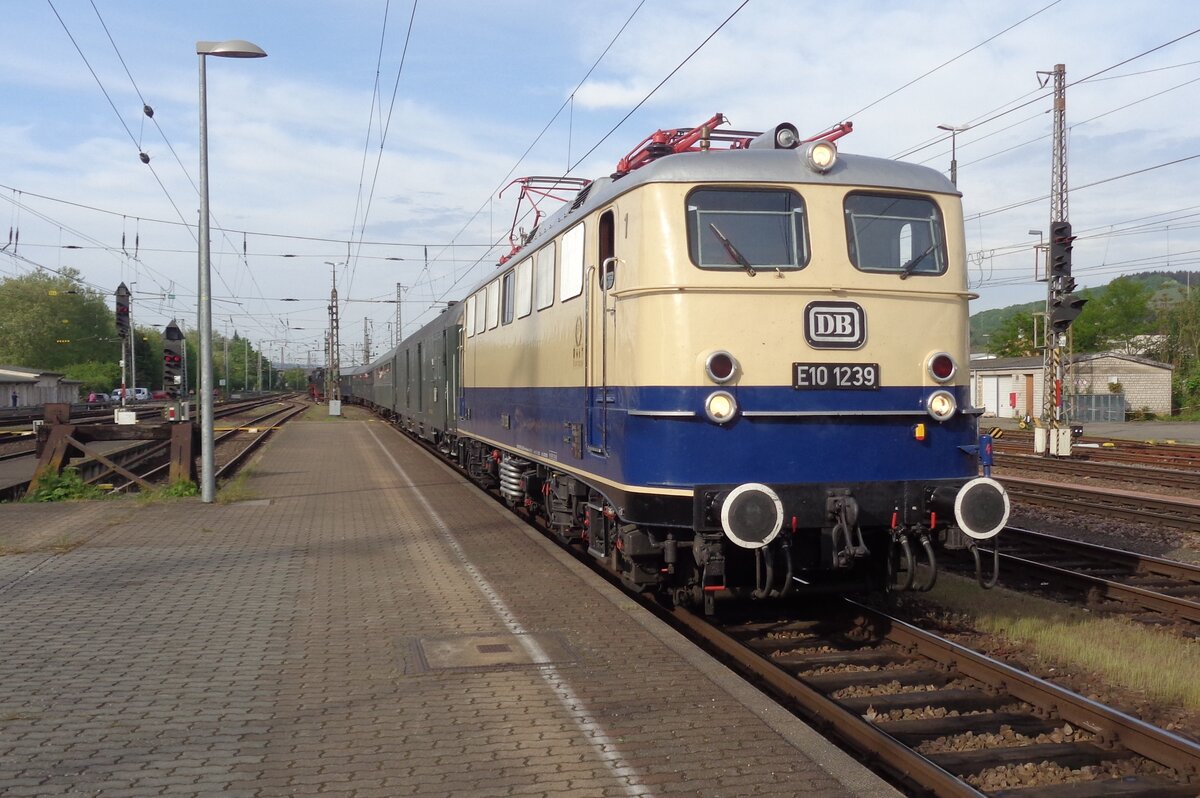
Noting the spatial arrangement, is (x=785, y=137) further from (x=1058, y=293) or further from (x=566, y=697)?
(x=1058, y=293)

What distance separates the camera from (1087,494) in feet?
51.2

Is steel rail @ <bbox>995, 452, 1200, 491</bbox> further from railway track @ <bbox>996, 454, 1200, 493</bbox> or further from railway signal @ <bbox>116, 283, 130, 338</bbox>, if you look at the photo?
railway signal @ <bbox>116, 283, 130, 338</bbox>

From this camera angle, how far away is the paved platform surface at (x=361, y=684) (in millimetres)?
4426

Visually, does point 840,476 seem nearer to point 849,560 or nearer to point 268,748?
point 849,560

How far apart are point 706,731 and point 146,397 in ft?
271

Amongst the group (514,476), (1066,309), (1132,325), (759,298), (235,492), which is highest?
(1132,325)

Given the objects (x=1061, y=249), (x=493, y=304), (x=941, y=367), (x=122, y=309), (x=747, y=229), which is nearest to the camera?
(x=747, y=229)

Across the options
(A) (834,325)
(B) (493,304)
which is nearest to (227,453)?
(B) (493,304)

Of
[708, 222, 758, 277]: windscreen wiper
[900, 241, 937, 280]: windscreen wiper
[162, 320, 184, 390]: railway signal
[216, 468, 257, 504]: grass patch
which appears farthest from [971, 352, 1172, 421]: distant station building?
[708, 222, 758, 277]: windscreen wiper

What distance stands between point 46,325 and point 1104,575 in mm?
84162

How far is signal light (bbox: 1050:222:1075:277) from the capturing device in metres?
18.6

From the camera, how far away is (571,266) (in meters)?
8.64

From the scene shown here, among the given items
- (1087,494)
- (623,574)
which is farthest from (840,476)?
(1087,494)

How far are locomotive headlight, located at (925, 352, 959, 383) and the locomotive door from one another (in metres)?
2.21
